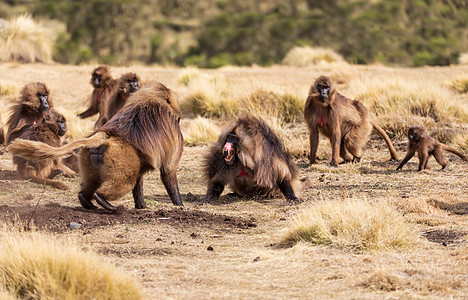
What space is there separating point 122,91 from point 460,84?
367 inches

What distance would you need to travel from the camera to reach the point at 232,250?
613 centimetres

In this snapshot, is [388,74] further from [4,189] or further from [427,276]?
[427,276]

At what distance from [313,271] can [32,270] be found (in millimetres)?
2061

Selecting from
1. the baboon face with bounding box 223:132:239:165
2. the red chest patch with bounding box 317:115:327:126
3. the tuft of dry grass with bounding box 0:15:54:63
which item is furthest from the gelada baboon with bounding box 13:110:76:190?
the tuft of dry grass with bounding box 0:15:54:63

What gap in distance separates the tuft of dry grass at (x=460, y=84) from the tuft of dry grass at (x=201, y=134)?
6.70m

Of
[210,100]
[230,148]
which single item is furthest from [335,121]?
[210,100]

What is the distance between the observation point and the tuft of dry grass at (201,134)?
1309 cm

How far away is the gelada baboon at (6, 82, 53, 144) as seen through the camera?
9516 mm

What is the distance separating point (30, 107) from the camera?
9.59 m

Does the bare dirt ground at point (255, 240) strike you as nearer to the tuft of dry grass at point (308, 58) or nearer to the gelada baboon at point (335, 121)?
the gelada baboon at point (335, 121)

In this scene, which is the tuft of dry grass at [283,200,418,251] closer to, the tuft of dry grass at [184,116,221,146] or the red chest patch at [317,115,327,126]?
the red chest patch at [317,115,327,126]

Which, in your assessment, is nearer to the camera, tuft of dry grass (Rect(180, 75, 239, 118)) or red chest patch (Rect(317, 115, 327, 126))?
red chest patch (Rect(317, 115, 327, 126))

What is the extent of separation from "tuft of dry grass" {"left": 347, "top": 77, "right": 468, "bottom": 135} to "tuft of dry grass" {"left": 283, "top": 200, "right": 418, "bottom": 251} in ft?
23.9

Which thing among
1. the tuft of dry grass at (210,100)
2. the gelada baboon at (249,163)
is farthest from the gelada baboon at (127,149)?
the tuft of dry grass at (210,100)
